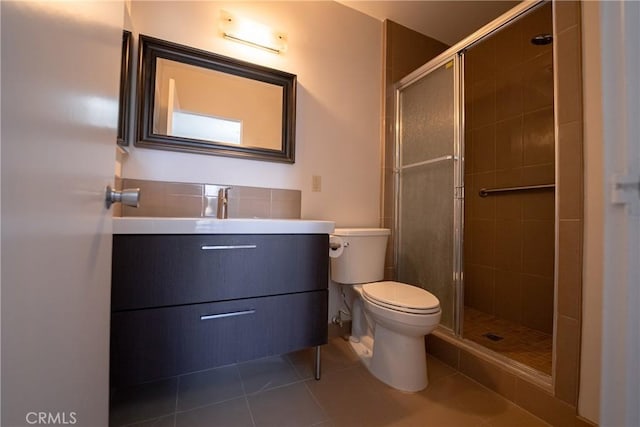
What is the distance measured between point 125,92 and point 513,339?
2.60 m

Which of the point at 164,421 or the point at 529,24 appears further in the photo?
the point at 529,24

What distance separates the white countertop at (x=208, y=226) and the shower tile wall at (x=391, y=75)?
0.84 meters

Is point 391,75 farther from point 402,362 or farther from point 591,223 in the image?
point 402,362

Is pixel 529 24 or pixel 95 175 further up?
pixel 529 24

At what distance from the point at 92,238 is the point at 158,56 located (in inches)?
48.7

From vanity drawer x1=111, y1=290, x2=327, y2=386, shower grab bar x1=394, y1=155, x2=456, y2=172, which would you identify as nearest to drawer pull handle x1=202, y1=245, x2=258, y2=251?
vanity drawer x1=111, y1=290, x2=327, y2=386

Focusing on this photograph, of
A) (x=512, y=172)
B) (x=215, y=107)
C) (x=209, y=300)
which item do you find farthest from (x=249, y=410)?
(x=512, y=172)

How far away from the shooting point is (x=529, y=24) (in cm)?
191

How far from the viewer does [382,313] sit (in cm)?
124

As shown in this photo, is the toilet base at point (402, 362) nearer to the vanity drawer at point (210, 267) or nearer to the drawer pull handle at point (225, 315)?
→ the vanity drawer at point (210, 267)

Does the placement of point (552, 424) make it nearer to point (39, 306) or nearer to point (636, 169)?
point (636, 169)

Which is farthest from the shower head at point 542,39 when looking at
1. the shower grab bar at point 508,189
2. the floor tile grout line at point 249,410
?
the floor tile grout line at point 249,410

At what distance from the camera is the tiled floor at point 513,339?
54.1 inches

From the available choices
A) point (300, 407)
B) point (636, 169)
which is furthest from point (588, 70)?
point (300, 407)
